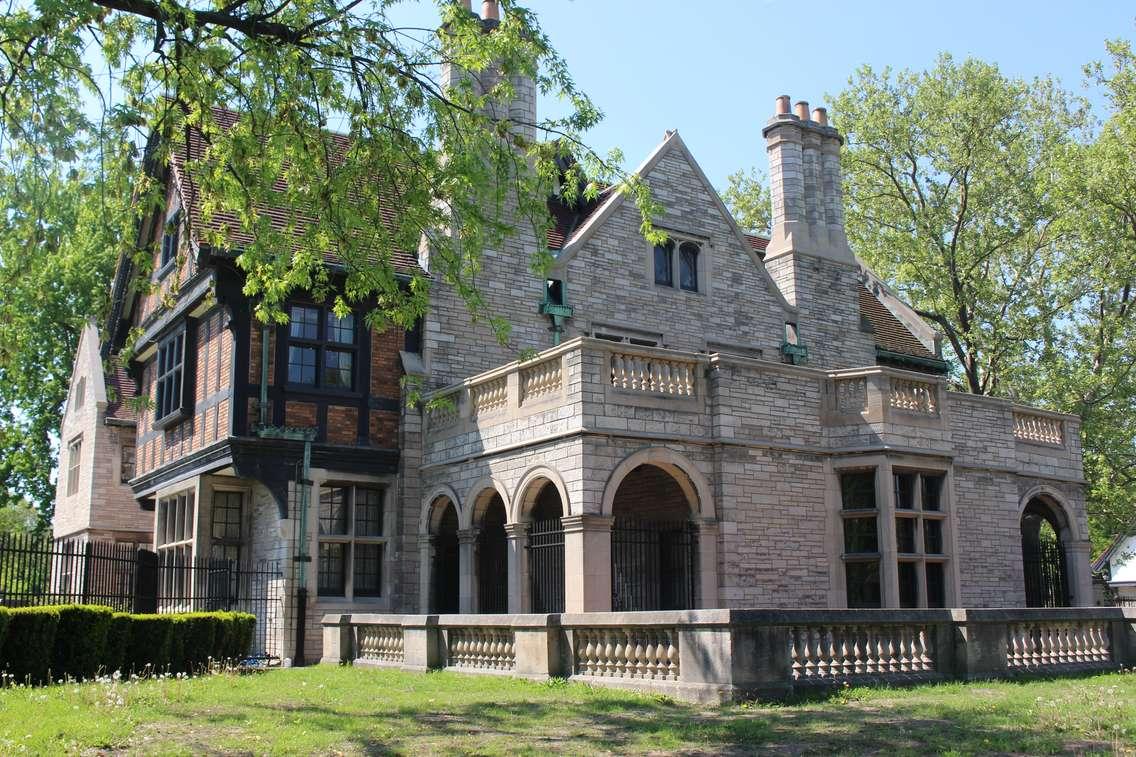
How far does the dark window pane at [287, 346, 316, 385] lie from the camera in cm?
1956

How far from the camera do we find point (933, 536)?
19.4 m

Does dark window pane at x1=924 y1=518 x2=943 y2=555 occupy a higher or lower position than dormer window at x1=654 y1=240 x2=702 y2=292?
lower

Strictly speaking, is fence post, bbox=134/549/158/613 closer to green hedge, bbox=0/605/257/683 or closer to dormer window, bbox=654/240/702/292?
green hedge, bbox=0/605/257/683

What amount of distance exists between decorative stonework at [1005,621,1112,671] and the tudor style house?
3.87 meters

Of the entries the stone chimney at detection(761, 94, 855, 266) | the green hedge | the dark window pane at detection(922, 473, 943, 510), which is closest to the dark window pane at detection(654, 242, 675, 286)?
the stone chimney at detection(761, 94, 855, 266)

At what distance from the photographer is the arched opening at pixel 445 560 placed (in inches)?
779

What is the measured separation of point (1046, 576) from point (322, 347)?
1454 centimetres

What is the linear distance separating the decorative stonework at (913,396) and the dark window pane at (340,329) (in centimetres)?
918

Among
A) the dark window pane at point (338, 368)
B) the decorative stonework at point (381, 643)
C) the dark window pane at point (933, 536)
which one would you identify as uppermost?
the dark window pane at point (338, 368)

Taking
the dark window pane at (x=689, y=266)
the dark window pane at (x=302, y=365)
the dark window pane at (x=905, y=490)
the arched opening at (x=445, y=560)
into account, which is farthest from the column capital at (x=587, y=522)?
the dark window pane at (x=689, y=266)

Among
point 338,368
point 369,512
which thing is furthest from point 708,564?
point 338,368

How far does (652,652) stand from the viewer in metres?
11.8

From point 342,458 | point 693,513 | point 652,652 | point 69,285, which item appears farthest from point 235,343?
point 69,285

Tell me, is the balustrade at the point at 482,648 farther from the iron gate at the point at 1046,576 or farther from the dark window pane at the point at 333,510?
the iron gate at the point at 1046,576
